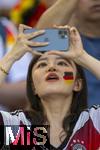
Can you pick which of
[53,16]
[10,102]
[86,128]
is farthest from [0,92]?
[86,128]

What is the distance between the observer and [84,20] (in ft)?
9.99

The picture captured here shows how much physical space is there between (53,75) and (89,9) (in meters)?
0.45

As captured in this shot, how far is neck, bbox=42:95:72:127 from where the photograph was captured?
2.71 meters

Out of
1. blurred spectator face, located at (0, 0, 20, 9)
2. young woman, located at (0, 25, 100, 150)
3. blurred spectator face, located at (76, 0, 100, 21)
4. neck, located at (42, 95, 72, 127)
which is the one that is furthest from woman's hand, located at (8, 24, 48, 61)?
blurred spectator face, located at (0, 0, 20, 9)

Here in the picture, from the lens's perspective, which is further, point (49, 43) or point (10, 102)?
point (10, 102)

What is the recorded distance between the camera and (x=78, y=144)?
2.57 m

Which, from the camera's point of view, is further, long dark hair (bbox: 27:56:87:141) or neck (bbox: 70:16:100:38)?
neck (bbox: 70:16:100:38)

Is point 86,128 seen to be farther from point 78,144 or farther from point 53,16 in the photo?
point 53,16

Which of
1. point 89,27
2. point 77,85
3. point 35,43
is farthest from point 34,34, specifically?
point 89,27

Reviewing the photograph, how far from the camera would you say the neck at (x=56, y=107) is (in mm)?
2709

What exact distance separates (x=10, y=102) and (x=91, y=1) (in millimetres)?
651

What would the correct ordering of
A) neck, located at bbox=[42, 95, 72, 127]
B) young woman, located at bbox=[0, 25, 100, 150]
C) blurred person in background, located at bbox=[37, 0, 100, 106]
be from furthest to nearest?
blurred person in background, located at bbox=[37, 0, 100, 106] < neck, located at bbox=[42, 95, 72, 127] < young woman, located at bbox=[0, 25, 100, 150]

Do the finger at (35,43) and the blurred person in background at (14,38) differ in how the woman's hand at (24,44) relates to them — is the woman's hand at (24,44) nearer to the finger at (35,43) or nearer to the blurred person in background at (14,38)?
the finger at (35,43)

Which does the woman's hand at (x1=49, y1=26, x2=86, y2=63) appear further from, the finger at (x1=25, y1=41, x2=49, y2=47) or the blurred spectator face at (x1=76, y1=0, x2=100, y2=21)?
the blurred spectator face at (x1=76, y1=0, x2=100, y2=21)
